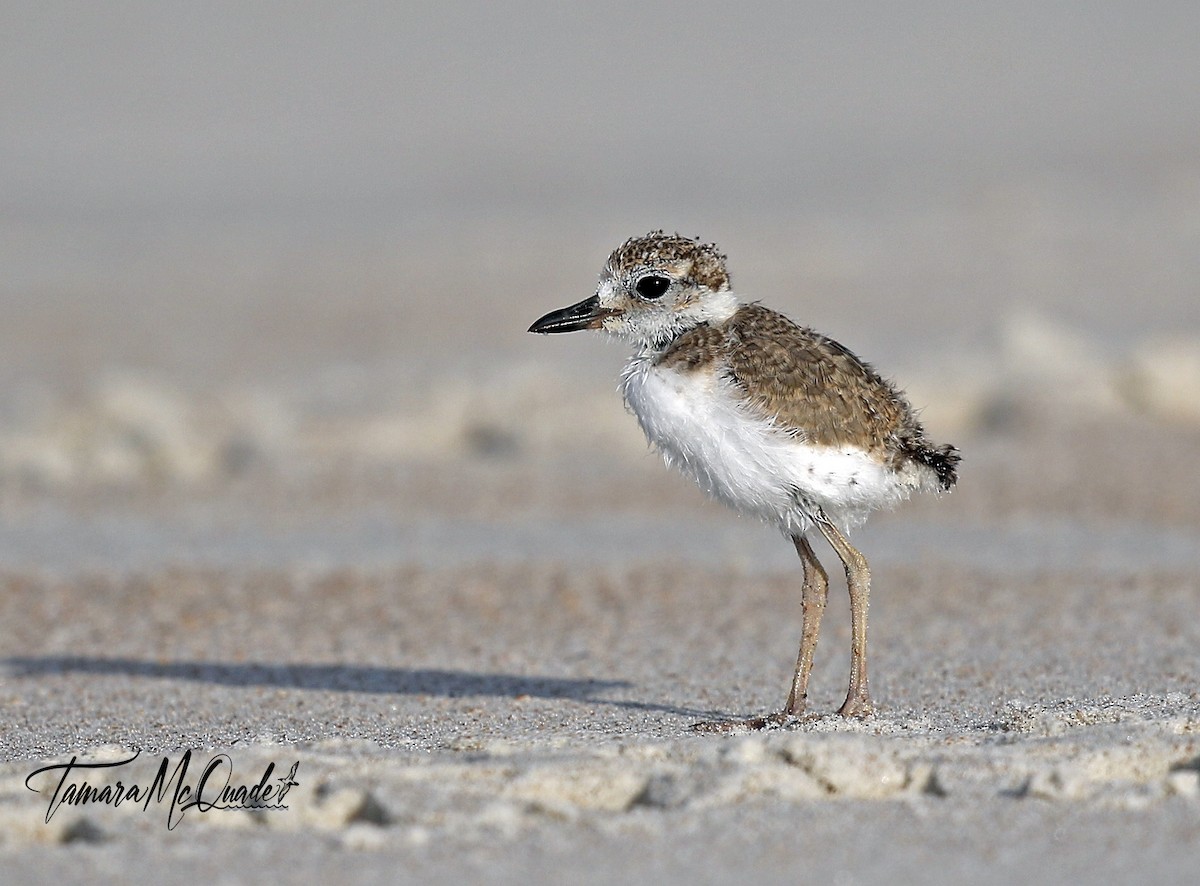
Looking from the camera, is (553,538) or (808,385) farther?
(553,538)

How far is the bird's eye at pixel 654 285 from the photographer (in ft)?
17.2

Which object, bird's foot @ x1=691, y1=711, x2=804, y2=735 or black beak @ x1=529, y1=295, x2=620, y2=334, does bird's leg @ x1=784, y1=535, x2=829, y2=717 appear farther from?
black beak @ x1=529, y1=295, x2=620, y2=334

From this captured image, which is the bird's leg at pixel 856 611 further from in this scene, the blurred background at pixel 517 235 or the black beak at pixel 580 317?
the blurred background at pixel 517 235

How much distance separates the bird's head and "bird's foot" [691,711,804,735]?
1098 mm

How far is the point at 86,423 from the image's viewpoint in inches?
456

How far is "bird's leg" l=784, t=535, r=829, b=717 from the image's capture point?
5156mm

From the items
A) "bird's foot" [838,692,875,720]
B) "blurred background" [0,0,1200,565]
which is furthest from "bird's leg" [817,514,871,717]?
"blurred background" [0,0,1200,565]

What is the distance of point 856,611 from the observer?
204 inches

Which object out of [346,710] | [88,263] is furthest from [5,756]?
[88,263]

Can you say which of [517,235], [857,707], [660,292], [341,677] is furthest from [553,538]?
[517,235]

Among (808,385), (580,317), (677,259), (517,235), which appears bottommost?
(808,385)

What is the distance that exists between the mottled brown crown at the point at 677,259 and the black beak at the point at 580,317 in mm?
116

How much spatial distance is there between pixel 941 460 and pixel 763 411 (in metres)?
0.61

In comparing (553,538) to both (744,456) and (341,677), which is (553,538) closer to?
(341,677)
